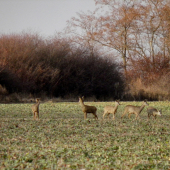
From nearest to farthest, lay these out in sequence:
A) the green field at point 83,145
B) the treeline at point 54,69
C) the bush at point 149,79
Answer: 1. the green field at point 83,145
2. the treeline at point 54,69
3. the bush at point 149,79

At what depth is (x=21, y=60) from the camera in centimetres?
3281

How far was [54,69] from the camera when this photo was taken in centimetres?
3419

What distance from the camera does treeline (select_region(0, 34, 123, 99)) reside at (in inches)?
1258

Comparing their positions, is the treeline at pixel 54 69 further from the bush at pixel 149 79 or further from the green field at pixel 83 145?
the green field at pixel 83 145

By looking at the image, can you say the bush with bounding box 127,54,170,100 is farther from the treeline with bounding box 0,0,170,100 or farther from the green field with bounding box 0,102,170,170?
the green field with bounding box 0,102,170,170

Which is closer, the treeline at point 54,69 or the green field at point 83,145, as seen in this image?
the green field at point 83,145

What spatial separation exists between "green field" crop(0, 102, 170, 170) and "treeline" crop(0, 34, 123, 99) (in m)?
17.9

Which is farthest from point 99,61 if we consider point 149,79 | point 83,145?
point 83,145

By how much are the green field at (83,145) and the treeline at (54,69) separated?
17.9 meters

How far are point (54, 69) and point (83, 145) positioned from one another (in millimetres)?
25771

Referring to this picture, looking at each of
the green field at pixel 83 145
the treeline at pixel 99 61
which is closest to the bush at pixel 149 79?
the treeline at pixel 99 61

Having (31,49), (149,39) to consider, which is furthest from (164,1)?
(31,49)

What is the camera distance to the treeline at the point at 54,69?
31.9 meters

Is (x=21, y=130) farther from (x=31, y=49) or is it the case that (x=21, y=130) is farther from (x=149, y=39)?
(x=149, y=39)
